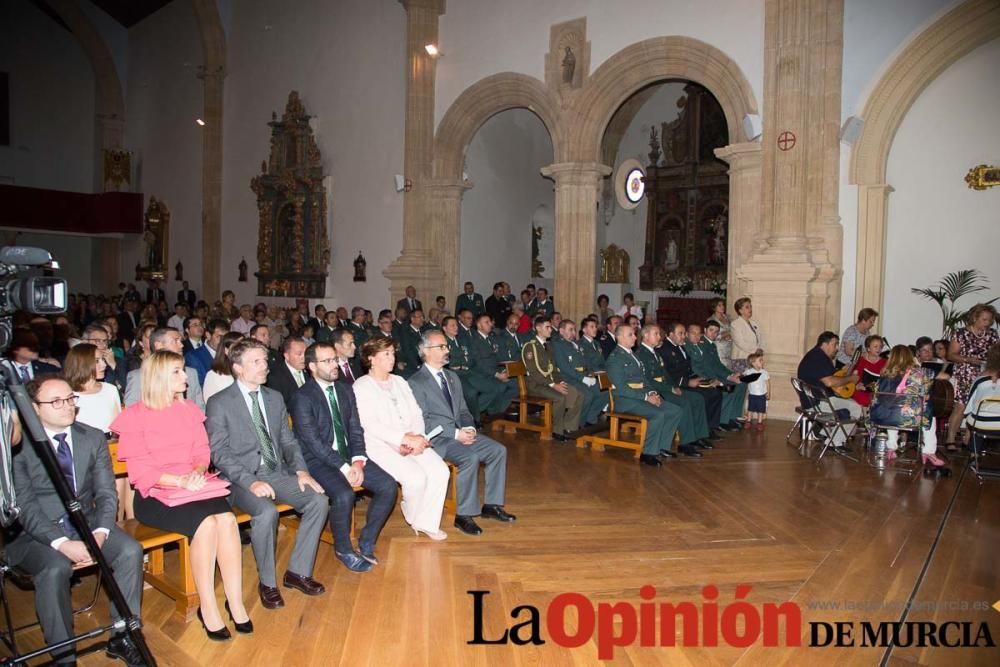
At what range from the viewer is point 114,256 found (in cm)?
2241

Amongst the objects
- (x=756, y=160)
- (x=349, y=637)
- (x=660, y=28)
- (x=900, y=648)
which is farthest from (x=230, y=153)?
(x=900, y=648)

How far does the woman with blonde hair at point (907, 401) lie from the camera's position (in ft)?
21.2

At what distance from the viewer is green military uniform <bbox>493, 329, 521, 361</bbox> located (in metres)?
9.40

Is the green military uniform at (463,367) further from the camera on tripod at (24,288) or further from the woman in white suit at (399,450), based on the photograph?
the camera on tripod at (24,288)

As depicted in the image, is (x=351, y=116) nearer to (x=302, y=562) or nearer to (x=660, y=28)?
(x=660, y=28)

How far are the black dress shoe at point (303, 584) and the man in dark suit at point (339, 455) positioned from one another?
0.31 m

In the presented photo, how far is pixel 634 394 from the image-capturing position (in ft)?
23.2

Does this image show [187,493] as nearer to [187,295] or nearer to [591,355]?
[591,355]

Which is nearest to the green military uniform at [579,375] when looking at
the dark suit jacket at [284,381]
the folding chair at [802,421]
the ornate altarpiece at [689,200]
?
the folding chair at [802,421]

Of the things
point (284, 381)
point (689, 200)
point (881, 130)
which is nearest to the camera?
point (284, 381)

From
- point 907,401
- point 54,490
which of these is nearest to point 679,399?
point 907,401

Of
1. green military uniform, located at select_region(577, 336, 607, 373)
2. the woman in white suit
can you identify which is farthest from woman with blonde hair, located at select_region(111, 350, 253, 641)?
green military uniform, located at select_region(577, 336, 607, 373)

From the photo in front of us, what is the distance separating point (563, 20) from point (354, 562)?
10.2m

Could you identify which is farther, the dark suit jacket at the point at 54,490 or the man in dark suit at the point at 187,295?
the man in dark suit at the point at 187,295
